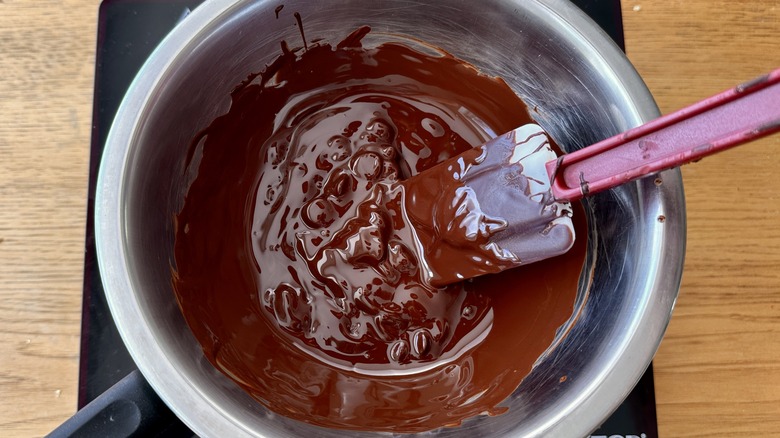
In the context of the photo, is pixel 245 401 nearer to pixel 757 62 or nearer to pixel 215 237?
pixel 215 237

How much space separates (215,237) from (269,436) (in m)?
0.39

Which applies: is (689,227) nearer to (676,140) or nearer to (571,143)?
(571,143)

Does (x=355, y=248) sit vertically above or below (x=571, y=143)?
below

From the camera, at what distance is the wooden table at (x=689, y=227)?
1146 mm

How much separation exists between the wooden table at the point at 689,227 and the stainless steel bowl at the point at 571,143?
1.13 ft

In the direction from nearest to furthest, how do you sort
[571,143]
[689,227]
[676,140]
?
1. [676,140]
2. [571,143]
3. [689,227]

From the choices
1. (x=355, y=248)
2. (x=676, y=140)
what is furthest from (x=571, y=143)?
(x=355, y=248)

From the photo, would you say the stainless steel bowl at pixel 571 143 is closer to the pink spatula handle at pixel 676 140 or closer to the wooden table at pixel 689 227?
the pink spatula handle at pixel 676 140

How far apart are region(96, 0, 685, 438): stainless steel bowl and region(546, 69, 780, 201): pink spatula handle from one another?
0.13m

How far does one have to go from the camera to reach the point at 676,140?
74cm

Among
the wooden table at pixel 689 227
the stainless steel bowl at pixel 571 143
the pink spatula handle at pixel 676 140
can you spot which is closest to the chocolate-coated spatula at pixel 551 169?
the pink spatula handle at pixel 676 140

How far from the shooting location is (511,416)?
36.7 inches

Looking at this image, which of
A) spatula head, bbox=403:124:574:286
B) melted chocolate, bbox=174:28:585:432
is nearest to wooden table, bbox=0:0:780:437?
melted chocolate, bbox=174:28:585:432

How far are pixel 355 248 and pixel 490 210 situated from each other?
27 centimetres
